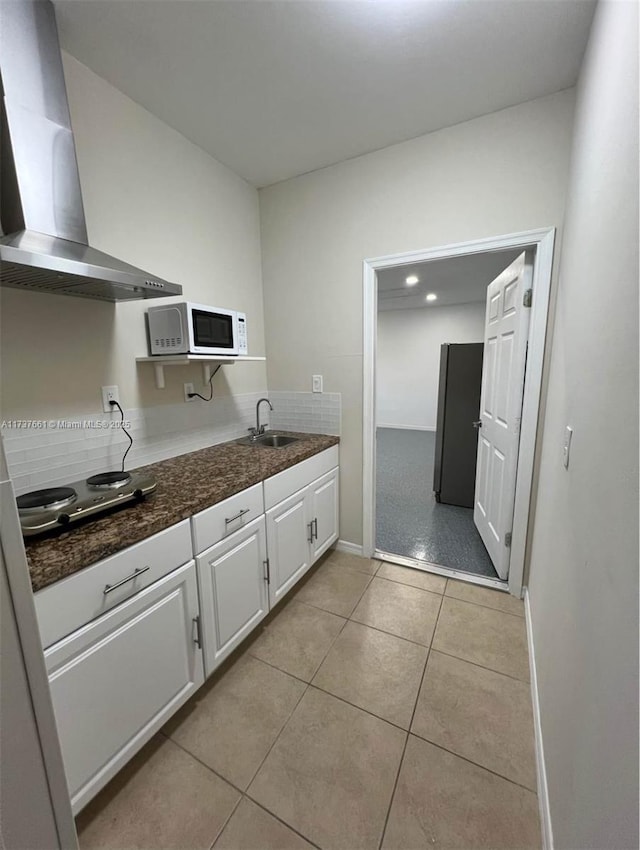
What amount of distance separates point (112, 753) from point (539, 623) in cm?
175

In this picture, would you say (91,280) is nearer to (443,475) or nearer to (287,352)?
(287,352)

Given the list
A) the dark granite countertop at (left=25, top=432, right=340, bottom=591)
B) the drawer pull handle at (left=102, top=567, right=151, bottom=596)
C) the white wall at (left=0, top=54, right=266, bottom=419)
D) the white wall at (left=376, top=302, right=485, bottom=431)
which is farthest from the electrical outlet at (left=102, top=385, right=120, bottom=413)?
the white wall at (left=376, top=302, right=485, bottom=431)

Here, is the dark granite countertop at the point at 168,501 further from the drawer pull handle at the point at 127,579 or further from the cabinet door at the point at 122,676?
the cabinet door at the point at 122,676

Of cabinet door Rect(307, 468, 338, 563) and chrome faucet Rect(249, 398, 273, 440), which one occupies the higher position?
chrome faucet Rect(249, 398, 273, 440)

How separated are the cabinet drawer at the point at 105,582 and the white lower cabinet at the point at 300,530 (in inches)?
23.6

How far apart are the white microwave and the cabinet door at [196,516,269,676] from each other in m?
0.95

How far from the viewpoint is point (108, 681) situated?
1.09 meters

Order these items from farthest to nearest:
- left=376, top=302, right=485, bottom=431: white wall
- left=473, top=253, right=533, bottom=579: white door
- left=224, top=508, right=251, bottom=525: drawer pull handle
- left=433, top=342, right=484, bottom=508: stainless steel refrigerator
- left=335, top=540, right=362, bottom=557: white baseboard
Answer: left=376, top=302, right=485, bottom=431: white wall < left=433, top=342, right=484, bottom=508: stainless steel refrigerator < left=335, top=540, right=362, bottom=557: white baseboard < left=473, top=253, right=533, bottom=579: white door < left=224, top=508, right=251, bottom=525: drawer pull handle

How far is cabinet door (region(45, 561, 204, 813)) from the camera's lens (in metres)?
1.00

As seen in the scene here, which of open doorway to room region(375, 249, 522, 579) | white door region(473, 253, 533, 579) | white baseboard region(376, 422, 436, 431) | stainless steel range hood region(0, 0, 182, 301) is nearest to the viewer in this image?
stainless steel range hood region(0, 0, 182, 301)

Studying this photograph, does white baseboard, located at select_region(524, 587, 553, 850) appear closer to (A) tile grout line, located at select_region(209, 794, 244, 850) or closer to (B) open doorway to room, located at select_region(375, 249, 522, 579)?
(B) open doorway to room, located at select_region(375, 249, 522, 579)

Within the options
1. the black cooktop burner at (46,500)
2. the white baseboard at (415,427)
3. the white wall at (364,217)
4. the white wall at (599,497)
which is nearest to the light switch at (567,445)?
the white wall at (599,497)

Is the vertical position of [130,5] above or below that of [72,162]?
above

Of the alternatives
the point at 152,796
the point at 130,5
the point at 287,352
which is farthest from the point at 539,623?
the point at 130,5
